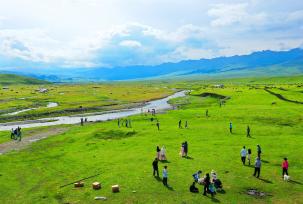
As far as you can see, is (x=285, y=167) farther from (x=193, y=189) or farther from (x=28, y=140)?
(x=28, y=140)

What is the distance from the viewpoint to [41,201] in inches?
1543

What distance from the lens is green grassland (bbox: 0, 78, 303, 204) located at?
3997 cm

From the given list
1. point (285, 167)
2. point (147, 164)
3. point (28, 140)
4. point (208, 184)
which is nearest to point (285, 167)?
point (285, 167)

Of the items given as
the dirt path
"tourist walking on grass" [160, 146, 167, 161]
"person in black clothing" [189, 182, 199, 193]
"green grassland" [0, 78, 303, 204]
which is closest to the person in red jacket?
"green grassland" [0, 78, 303, 204]

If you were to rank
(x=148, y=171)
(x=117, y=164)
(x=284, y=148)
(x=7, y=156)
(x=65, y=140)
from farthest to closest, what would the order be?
(x=65, y=140), (x=7, y=156), (x=284, y=148), (x=117, y=164), (x=148, y=171)

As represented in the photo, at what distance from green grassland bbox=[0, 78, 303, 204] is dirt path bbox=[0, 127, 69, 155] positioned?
332 centimetres

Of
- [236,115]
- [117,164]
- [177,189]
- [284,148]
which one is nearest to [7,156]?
[117,164]

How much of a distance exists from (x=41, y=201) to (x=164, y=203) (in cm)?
1318

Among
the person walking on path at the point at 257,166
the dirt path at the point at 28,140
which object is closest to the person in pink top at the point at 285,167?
the person walking on path at the point at 257,166

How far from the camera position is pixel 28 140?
82500 mm

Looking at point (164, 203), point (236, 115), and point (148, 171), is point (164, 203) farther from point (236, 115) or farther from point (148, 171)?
point (236, 115)

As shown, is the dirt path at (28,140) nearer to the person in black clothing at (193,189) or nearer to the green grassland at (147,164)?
the green grassland at (147,164)

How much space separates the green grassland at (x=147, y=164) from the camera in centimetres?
3997

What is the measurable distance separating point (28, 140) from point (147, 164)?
4121 cm
